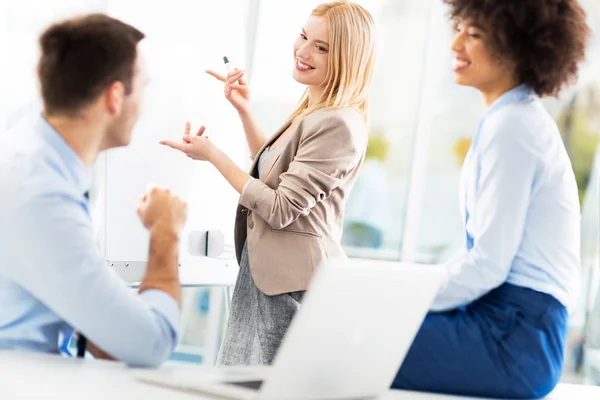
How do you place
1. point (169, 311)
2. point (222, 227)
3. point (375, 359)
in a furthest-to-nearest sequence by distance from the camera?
point (222, 227) < point (169, 311) < point (375, 359)

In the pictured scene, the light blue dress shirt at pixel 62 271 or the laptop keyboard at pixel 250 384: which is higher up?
the light blue dress shirt at pixel 62 271

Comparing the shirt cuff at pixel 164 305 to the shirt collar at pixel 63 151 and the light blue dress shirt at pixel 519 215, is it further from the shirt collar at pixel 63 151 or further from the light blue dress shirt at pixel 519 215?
the light blue dress shirt at pixel 519 215

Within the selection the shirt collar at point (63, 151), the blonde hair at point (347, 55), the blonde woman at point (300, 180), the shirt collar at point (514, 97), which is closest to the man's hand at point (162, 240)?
the shirt collar at point (63, 151)

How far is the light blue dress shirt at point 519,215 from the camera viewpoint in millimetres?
1501

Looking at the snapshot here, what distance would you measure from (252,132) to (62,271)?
1.43 metres

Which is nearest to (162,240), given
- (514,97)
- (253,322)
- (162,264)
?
(162,264)

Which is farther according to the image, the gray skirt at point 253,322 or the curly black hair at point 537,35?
the gray skirt at point 253,322

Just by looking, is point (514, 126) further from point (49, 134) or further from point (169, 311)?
point (49, 134)

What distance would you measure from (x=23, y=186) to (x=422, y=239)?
457 cm

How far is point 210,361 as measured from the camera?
461 centimetres

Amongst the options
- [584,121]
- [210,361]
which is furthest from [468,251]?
[584,121]

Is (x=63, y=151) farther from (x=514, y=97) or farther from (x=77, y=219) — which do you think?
(x=514, y=97)

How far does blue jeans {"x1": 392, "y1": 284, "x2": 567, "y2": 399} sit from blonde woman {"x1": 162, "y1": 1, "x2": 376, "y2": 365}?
77 centimetres

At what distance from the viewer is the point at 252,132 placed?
261 cm
